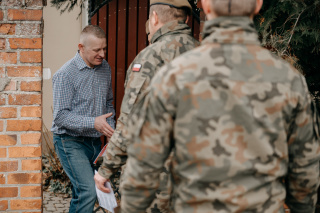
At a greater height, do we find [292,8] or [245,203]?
[292,8]

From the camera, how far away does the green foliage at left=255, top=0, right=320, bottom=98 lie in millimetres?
3275

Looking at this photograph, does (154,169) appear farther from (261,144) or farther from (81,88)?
(81,88)

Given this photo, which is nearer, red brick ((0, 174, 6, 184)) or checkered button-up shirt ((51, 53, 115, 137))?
red brick ((0, 174, 6, 184))

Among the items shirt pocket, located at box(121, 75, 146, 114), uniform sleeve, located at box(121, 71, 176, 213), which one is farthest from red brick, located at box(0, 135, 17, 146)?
uniform sleeve, located at box(121, 71, 176, 213)

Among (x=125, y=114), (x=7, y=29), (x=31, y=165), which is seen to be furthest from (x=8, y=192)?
(x=125, y=114)

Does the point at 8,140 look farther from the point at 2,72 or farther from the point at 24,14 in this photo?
the point at 24,14

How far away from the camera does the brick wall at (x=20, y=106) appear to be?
3.56m

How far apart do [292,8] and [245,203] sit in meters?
1.90

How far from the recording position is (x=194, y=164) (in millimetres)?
1855

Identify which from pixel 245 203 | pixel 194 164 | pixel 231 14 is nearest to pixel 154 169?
pixel 194 164

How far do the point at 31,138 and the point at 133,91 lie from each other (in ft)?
4.48

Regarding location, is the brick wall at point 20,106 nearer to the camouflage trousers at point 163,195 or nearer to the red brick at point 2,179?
the red brick at point 2,179

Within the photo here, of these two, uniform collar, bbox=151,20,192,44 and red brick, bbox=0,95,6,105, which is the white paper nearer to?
uniform collar, bbox=151,20,192,44

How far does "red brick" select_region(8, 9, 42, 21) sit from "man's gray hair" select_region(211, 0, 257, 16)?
2046 millimetres
